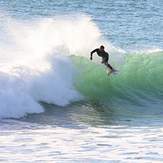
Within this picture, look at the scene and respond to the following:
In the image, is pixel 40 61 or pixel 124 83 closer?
pixel 40 61

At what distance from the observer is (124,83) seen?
77.7 ft

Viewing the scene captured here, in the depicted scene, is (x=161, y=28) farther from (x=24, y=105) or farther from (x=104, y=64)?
(x=24, y=105)

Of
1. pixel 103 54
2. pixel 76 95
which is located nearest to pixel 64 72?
pixel 76 95

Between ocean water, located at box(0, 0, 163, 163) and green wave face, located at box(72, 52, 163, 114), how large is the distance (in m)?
0.03

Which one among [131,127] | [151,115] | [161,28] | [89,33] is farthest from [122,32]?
[131,127]

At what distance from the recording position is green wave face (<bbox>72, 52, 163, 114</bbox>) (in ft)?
72.2

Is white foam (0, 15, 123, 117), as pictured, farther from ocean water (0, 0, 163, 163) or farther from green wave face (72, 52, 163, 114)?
green wave face (72, 52, 163, 114)

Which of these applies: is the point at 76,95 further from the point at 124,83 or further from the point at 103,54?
the point at 124,83

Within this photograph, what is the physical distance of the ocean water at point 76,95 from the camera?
47.7 feet

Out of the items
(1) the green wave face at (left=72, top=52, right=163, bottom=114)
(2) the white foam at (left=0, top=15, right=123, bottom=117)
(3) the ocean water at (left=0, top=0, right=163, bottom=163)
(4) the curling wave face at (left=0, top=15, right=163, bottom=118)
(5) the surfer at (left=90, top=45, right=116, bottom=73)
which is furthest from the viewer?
(1) the green wave face at (left=72, top=52, right=163, bottom=114)

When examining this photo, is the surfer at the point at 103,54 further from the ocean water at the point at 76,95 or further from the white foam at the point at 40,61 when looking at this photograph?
the white foam at the point at 40,61

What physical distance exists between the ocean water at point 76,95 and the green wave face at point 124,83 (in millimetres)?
32

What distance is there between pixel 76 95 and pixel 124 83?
2.74 m

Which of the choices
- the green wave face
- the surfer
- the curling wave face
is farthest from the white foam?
the surfer
